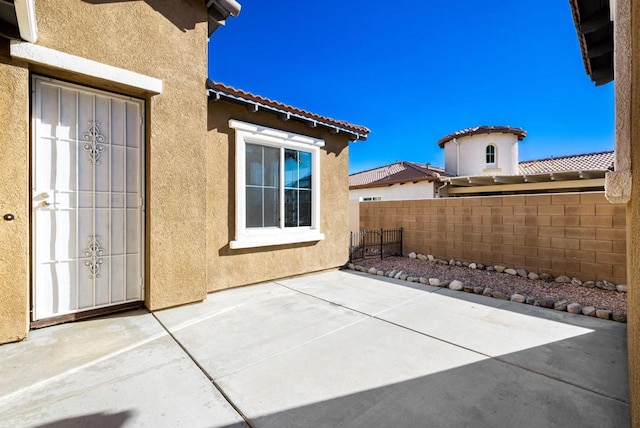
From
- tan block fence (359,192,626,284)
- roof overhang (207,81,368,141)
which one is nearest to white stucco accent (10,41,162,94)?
roof overhang (207,81,368,141)

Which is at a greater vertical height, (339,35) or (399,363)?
(339,35)

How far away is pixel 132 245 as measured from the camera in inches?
193

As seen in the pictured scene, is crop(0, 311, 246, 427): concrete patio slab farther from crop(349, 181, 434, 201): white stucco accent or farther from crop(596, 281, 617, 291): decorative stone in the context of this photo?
crop(349, 181, 434, 201): white stucco accent

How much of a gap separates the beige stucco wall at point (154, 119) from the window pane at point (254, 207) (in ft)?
4.09

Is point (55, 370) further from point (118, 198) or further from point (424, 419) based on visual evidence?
point (424, 419)

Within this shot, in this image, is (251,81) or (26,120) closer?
(26,120)

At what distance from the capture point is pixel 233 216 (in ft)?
20.1

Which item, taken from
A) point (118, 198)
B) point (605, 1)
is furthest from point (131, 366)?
point (605, 1)

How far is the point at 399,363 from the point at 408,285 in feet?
12.1

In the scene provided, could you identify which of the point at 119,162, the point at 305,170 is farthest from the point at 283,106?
the point at 119,162

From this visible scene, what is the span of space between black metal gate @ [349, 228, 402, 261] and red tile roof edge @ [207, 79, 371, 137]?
12.6 ft

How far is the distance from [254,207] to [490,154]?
63.7ft

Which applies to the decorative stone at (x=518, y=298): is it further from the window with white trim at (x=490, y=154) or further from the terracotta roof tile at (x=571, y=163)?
the window with white trim at (x=490, y=154)

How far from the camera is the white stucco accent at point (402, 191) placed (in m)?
17.8
